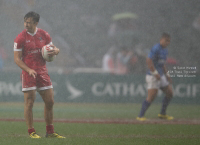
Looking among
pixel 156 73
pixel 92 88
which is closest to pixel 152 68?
pixel 156 73

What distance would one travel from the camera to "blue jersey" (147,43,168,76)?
11.0 m

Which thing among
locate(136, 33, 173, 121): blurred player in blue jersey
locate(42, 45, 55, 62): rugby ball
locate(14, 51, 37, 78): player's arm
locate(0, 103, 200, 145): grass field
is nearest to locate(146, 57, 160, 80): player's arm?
locate(136, 33, 173, 121): blurred player in blue jersey

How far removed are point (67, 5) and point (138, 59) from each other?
28.5ft

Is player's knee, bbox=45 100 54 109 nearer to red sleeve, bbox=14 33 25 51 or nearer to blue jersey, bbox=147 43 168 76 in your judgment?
red sleeve, bbox=14 33 25 51

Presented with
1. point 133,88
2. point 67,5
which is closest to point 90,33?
point 67,5

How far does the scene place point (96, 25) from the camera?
2452 centimetres

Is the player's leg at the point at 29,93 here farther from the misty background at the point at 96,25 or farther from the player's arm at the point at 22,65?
the misty background at the point at 96,25

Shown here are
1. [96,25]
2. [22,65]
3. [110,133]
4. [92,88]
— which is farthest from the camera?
[96,25]

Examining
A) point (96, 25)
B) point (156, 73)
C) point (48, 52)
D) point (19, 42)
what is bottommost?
point (156, 73)

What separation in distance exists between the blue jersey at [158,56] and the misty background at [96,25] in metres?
9.98

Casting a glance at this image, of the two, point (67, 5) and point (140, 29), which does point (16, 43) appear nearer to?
point (140, 29)

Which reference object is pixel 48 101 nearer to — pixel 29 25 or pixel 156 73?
pixel 29 25

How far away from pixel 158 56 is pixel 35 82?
14.6 ft

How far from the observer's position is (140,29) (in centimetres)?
2358
